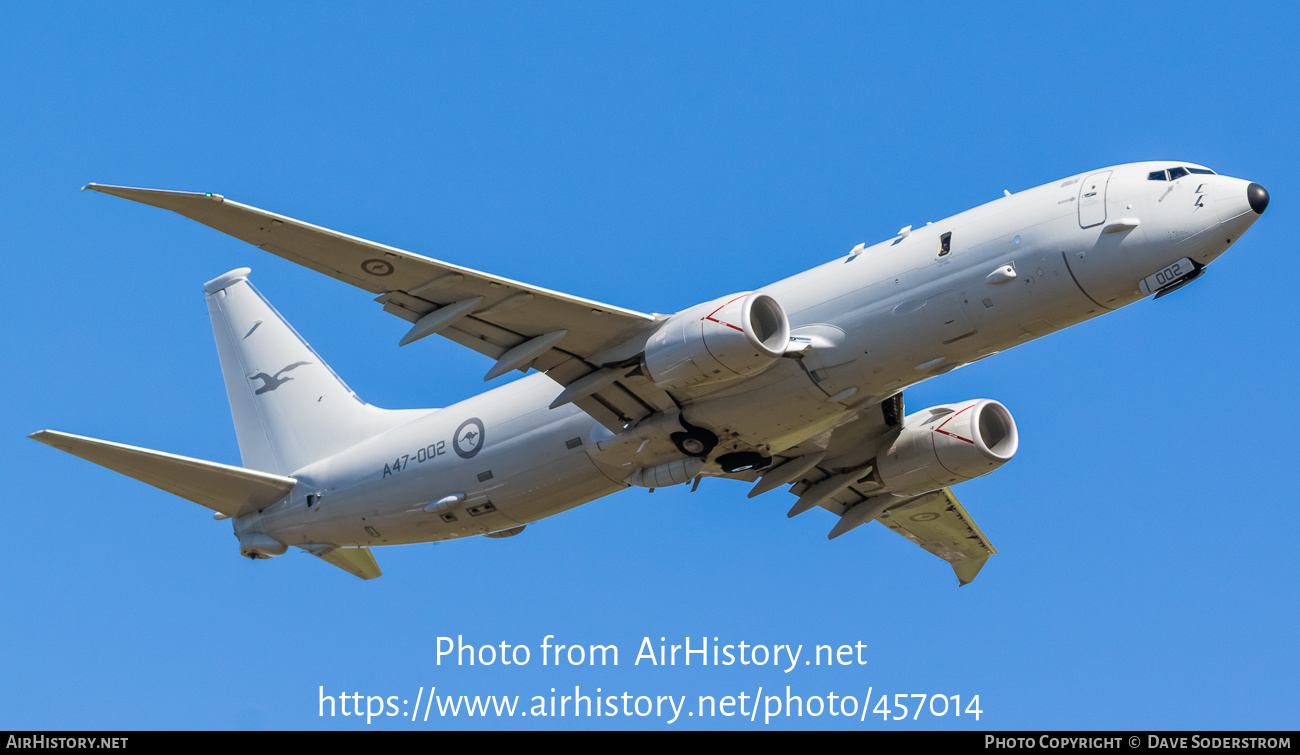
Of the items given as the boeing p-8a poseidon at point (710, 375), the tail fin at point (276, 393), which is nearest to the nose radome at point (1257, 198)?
the boeing p-8a poseidon at point (710, 375)

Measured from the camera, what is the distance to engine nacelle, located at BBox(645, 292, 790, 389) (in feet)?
84.1

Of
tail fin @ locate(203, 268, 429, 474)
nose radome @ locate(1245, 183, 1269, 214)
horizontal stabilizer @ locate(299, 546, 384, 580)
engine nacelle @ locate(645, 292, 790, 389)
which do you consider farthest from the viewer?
tail fin @ locate(203, 268, 429, 474)

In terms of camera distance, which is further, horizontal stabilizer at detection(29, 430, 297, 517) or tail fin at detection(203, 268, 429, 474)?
tail fin at detection(203, 268, 429, 474)

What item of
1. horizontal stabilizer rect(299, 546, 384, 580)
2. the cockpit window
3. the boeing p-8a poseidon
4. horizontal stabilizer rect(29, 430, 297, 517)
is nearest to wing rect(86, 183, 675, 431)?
the boeing p-8a poseidon

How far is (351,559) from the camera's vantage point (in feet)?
114

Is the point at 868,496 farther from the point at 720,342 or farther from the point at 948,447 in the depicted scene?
the point at 720,342

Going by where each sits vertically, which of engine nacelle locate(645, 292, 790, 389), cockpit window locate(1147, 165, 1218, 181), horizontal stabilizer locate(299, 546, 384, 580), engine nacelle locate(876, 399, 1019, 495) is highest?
cockpit window locate(1147, 165, 1218, 181)

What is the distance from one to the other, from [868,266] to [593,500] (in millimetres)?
8344

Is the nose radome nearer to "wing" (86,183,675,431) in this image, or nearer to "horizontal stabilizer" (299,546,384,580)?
"wing" (86,183,675,431)

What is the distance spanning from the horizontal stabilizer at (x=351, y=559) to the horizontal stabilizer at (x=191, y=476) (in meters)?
1.68

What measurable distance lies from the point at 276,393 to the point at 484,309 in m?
12.0

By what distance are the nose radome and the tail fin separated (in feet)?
62.6
